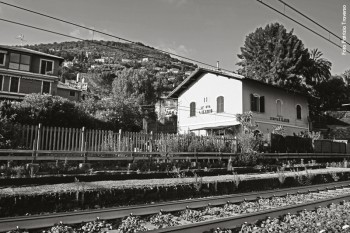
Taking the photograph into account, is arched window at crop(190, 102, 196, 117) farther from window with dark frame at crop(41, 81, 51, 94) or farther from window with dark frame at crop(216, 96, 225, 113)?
window with dark frame at crop(41, 81, 51, 94)


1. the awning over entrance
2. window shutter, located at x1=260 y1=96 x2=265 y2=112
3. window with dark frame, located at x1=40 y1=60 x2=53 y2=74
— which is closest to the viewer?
the awning over entrance

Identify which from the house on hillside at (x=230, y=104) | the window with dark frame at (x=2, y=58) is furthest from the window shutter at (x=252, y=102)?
the window with dark frame at (x=2, y=58)

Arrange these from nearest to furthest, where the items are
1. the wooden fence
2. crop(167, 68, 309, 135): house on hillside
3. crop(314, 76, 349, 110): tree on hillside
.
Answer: the wooden fence → crop(167, 68, 309, 135): house on hillside → crop(314, 76, 349, 110): tree on hillside

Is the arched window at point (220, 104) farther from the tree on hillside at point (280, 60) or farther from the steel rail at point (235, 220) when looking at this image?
the steel rail at point (235, 220)

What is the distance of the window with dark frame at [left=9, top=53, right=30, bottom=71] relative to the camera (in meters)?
42.4

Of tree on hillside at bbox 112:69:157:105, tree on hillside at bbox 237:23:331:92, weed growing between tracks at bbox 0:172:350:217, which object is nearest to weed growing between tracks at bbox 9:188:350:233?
weed growing between tracks at bbox 0:172:350:217

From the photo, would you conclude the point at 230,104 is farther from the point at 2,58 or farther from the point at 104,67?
the point at 104,67

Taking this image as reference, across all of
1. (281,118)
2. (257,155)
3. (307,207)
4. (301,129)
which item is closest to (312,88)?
(301,129)

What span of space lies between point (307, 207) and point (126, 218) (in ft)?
16.4

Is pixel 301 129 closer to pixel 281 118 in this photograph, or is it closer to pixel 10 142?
pixel 281 118

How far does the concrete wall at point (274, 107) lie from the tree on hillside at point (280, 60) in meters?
7.49

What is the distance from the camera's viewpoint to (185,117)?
36031 mm

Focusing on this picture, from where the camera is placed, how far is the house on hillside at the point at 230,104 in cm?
3062

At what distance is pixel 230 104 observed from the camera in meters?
31.0
